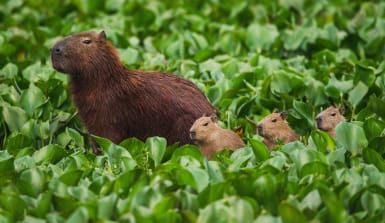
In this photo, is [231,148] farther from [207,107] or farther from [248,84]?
[248,84]

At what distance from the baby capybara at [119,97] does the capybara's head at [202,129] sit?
356 millimetres

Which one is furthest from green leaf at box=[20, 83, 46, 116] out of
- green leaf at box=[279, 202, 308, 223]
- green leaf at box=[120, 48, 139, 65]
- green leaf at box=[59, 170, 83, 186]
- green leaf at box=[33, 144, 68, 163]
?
green leaf at box=[279, 202, 308, 223]

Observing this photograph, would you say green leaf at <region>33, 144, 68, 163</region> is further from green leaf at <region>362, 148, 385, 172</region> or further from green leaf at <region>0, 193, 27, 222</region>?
green leaf at <region>362, 148, 385, 172</region>

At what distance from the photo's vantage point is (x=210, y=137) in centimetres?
860

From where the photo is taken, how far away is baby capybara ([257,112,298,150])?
29.5 feet

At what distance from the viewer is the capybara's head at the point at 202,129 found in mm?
8547

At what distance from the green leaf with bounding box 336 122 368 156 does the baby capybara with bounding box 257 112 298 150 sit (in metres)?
0.76

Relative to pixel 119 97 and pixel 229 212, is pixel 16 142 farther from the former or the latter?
pixel 229 212

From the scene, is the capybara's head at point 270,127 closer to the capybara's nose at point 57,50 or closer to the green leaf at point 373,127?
the green leaf at point 373,127

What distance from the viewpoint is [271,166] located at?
759 centimetres

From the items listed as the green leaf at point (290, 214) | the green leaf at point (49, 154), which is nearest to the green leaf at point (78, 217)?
the green leaf at point (290, 214)

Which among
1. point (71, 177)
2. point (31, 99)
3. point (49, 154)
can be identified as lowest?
point (31, 99)

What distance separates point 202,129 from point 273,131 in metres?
0.72

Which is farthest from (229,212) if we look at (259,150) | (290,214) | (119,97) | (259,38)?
(259,38)
